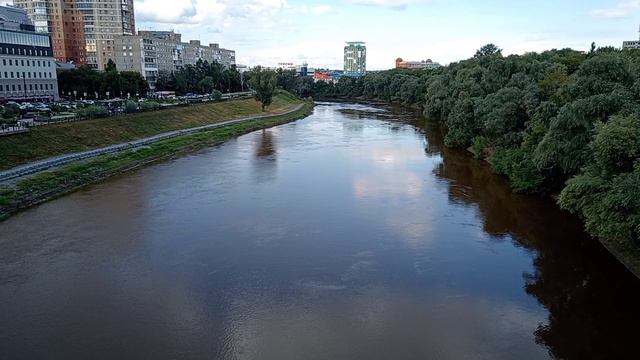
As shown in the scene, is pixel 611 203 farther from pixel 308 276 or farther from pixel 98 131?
pixel 98 131

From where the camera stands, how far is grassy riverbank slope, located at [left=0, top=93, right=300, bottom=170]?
33844 mm

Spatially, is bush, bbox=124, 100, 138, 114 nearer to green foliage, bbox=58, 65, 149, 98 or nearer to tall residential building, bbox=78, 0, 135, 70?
green foliage, bbox=58, 65, 149, 98

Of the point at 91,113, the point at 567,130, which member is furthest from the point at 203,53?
the point at 567,130

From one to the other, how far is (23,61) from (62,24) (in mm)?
58753

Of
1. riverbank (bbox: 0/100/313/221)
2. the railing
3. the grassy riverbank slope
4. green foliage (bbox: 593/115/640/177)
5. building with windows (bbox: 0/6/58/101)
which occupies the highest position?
building with windows (bbox: 0/6/58/101)

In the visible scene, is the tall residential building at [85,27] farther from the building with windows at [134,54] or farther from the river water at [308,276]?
the river water at [308,276]

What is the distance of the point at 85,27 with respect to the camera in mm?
114125

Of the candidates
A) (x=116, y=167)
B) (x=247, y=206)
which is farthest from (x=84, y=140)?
(x=247, y=206)

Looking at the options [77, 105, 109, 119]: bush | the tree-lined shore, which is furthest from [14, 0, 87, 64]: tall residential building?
the tree-lined shore

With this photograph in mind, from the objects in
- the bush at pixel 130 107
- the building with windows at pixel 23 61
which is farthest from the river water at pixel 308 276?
the building with windows at pixel 23 61

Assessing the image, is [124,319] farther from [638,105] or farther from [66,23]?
[66,23]

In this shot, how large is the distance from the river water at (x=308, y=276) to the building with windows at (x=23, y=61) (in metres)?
35.4

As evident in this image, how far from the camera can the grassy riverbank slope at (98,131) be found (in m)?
33.8

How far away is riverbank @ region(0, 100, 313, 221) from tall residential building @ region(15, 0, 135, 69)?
71.9 metres
